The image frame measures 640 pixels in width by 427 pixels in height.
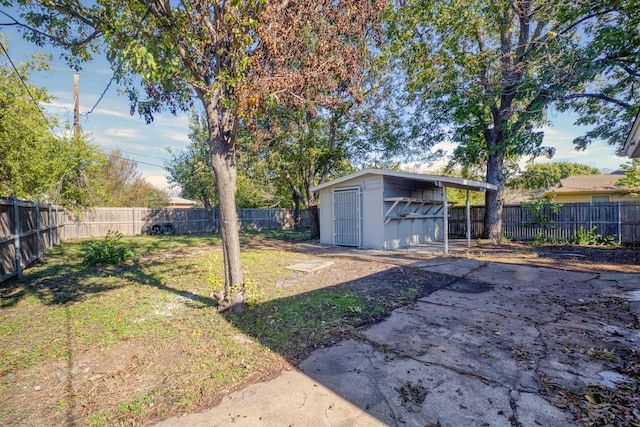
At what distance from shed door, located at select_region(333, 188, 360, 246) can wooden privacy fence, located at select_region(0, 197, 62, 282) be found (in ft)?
28.9

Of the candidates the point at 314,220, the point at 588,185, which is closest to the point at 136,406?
the point at 314,220

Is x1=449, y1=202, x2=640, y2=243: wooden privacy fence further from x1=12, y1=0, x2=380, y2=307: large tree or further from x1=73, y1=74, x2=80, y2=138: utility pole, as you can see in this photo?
x1=73, y1=74, x2=80, y2=138: utility pole

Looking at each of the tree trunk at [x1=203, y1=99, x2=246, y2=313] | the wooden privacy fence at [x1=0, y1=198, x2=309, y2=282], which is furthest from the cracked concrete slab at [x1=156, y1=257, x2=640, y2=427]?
the wooden privacy fence at [x1=0, y1=198, x2=309, y2=282]

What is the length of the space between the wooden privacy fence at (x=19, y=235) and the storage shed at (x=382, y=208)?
8490 mm

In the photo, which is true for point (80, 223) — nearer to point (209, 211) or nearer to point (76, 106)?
point (76, 106)

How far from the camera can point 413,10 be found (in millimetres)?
10148

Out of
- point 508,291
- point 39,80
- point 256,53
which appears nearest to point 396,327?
point 508,291

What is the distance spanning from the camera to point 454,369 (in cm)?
255

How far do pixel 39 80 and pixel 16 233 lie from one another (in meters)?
9.87

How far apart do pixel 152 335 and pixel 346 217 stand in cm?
835

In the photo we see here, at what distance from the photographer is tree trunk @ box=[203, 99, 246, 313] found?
3835 mm

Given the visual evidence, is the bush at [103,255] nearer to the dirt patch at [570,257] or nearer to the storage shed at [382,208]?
the storage shed at [382,208]

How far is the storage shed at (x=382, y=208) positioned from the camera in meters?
9.47

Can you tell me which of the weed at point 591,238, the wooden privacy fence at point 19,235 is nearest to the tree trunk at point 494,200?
the weed at point 591,238
